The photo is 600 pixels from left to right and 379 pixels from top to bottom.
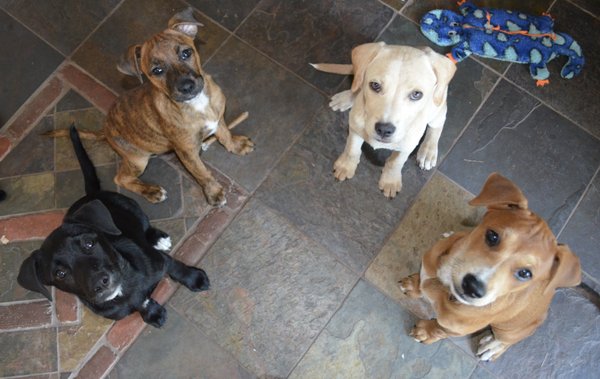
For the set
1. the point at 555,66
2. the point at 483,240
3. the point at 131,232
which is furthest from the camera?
the point at 555,66

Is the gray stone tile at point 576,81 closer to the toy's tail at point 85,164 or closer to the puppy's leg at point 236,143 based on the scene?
the puppy's leg at point 236,143

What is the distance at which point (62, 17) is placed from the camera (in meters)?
4.85

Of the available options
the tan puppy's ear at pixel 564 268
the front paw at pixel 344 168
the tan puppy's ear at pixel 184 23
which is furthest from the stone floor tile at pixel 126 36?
the tan puppy's ear at pixel 564 268

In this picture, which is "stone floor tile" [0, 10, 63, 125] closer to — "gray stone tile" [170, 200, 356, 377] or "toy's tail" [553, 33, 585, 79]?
"gray stone tile" [170, 200, 356, 377]

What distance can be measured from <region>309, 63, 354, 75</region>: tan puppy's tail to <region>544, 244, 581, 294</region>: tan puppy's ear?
223cm

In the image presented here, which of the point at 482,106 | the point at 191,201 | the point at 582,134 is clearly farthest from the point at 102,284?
the point at 582,134

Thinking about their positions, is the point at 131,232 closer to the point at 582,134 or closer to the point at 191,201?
the point at 191,201

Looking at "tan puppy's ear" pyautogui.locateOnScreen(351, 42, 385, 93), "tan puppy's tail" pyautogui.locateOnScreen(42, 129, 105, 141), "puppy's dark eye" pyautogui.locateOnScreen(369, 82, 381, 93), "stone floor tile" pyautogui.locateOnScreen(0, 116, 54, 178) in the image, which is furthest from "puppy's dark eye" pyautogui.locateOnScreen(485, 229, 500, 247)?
"stone floor tile" pyautogui.locateOnScreen(0, 116, 54, 178)

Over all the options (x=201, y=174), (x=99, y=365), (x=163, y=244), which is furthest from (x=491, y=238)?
(x=99, y=365)

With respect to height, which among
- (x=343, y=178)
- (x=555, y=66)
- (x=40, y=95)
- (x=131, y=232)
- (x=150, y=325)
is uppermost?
(x=555, y=66)

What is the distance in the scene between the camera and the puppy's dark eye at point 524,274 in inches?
114

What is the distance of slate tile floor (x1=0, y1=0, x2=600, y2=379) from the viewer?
4039 mm

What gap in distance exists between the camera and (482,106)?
177 inches

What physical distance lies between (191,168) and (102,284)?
1173 mm
